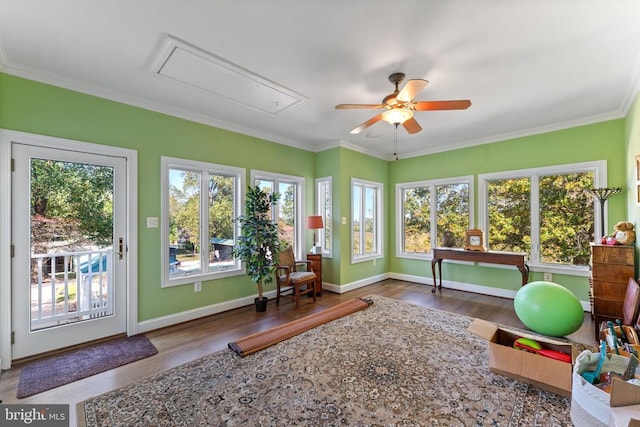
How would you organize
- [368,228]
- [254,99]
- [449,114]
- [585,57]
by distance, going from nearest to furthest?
[585,57]
[254,99]
[449,114]
[368,228]

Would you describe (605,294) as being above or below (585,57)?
below

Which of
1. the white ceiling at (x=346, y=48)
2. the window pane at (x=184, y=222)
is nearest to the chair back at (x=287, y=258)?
the window pane at (x=184, y=222)

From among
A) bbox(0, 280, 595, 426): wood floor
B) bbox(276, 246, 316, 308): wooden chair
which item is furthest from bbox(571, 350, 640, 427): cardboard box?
bbox(276, 246, 316, 308): wooden chair

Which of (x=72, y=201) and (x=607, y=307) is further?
(x=607, y=307)

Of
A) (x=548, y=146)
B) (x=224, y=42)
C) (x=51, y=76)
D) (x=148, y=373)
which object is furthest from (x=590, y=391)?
(x=51, y=76)

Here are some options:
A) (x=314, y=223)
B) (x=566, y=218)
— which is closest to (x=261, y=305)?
(x=314, y=223)

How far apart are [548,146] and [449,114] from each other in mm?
1872

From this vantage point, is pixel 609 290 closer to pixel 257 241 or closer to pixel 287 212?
pixel 257 241

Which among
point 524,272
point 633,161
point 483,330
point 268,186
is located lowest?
point 483,330

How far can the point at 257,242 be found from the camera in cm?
389

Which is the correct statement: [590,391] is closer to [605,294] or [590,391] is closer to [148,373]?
[605,294]

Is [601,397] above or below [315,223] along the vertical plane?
below

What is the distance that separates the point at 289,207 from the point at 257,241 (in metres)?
1.32

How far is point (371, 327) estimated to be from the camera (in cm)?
320
